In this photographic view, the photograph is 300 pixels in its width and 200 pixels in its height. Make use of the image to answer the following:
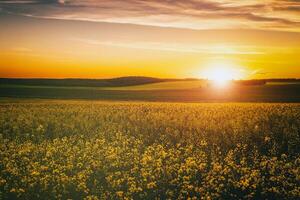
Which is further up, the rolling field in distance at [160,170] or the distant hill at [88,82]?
the distant hill at [88,82]

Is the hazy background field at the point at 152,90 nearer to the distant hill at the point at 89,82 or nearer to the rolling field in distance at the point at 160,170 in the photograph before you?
the distant hill at the point at 89,82

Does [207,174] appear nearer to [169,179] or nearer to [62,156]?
[169,179]

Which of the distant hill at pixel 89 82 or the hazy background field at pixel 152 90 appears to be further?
the distant hill at pixel 89 82

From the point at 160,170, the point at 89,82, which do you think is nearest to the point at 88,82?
the point at 89,82

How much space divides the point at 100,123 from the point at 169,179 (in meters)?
11.4

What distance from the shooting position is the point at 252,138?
18.8 metres

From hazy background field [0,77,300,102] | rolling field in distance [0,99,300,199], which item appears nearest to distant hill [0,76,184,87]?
hazy background field [0,77,300,102]

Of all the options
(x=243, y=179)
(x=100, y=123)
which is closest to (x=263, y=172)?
(x=243, y=179)

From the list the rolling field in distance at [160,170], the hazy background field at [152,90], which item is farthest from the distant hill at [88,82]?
the rolling field in distance at [160,170]

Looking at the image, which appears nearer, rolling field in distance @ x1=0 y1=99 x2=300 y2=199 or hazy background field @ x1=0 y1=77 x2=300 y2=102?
rolling field in distance @ x1=0 y1=99 x2=300 y2=199

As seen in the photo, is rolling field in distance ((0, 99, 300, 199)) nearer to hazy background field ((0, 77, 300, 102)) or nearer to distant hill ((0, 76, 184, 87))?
hazy background field ((0, 77, 300, 102))

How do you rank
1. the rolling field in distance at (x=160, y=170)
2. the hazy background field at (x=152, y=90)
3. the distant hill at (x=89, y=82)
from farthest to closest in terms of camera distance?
the distant hill at (x=89, y=82)
the hazy background field at (x=152, y=90)
the rolling field in distance at (x=160, y=170)

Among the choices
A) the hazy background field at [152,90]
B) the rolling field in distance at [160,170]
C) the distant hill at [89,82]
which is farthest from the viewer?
the distant hill at [89,82]

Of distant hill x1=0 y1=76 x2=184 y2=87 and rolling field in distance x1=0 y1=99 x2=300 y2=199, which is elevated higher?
distant hill x1=0 y1=76 x2=184 y2=87
